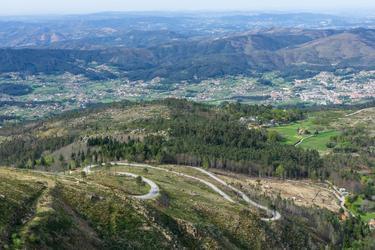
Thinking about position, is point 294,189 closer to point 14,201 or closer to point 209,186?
point 209,186

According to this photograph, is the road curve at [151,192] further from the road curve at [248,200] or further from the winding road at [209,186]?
the road curve at [248,200]

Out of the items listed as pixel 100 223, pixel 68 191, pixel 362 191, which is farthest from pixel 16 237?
pixel 362 191

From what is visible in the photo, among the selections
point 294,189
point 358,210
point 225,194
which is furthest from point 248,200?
point 358,210

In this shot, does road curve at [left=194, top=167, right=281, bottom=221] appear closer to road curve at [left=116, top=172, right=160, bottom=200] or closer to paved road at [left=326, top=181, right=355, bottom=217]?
road curve at [left=116, top=172, right=160, bottom=200]

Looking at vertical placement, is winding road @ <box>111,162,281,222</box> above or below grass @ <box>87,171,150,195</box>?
below

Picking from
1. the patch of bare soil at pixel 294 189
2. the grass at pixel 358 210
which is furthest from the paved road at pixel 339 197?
the grass at pixel 358 210

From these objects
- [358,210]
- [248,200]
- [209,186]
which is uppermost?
[248,200]

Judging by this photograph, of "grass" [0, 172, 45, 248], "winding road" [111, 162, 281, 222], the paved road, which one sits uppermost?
"grass" [0, 172, 45, 248]

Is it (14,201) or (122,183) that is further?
(122,183)

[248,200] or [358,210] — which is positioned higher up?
[248,200]

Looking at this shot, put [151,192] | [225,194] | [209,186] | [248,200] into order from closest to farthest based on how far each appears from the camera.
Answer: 1. [151,192]
2. [248,200]
3. [225,194]
4. [209,186]

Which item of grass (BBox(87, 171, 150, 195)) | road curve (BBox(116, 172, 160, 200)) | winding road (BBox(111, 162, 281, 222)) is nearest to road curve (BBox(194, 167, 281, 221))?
winding road (BBox(111, 162, 281, 222))

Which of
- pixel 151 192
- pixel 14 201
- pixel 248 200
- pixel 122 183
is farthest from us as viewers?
pixel 248 200
